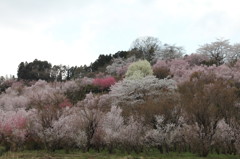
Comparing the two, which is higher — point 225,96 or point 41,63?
point 41,63

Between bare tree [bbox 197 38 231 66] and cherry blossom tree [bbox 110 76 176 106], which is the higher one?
bare tree [bbox 197 38 231 66]

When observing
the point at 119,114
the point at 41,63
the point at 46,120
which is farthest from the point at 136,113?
the point at 41,63

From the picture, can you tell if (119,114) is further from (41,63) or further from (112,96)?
(41,63)

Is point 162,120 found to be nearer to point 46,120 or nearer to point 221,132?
point 221,132

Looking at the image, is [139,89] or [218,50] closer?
[139,89]

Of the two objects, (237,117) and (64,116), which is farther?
(64,116)

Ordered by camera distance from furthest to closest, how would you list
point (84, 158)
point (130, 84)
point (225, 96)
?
point (130, 84), point (225, 96), point (84, 158)

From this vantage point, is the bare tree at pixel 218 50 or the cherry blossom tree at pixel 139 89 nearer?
the cherry blossom tree at pixel 139 89

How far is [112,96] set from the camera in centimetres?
2995

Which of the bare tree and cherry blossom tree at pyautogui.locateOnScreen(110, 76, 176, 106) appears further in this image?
the bare tree

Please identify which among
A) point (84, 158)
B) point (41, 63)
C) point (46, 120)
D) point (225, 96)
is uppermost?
point (41, 63)

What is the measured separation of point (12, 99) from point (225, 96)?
2801 centimetres

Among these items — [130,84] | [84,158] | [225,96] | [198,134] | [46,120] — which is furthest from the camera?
[130,84]

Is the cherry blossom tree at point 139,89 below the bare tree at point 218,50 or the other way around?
below
